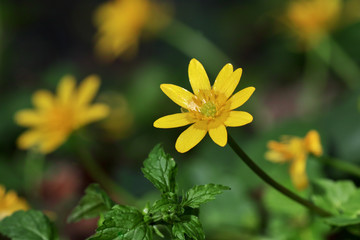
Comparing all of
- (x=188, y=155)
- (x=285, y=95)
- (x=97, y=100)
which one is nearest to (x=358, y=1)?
(x=285, y=95)

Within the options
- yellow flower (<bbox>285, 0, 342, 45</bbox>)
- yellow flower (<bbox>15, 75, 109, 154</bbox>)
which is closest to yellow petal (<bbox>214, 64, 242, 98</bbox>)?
yellow flower (<bbox>15, 75, 109, 154</bbox>)

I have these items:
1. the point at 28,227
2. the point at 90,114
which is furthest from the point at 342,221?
the point at 90,114

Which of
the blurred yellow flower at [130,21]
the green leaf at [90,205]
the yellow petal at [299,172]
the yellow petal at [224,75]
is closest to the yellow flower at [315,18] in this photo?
the blurred yellow flower at [130,21]

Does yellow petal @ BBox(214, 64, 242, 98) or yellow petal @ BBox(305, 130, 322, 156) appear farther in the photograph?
yellow petal @ BBox(305, 130, 322, 156)

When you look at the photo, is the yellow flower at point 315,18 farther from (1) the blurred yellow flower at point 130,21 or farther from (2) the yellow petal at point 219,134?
(2) the yellow petal at point 219,134

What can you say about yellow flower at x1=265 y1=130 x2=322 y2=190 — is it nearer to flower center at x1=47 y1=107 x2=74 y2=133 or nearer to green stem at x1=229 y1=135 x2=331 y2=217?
green stem at x1=229 y1=135 x2=331 y2=217

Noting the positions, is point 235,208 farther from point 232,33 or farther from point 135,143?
point 232,33
